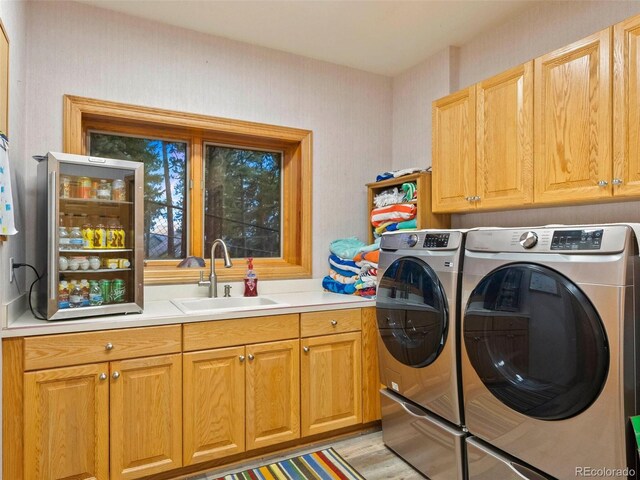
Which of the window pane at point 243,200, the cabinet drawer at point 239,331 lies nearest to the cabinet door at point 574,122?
the cabinet drawer at point 239,331

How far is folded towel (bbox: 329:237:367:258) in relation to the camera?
2822 mm

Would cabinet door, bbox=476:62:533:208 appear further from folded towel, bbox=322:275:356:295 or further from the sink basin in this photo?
the sink basin

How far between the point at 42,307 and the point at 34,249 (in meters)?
0.42

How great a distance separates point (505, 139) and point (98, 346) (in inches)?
86.8

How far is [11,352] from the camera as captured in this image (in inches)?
64.2

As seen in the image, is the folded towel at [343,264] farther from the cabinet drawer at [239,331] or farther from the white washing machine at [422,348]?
the cabinet drawer at [239,331]

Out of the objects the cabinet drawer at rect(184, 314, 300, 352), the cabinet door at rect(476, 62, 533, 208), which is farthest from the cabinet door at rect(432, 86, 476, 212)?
the cabinet drawer at rect(184, 314, 300, 352)

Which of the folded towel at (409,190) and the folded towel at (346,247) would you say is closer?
the folded towel at (409,190)

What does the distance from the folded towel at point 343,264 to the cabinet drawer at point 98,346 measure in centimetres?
124

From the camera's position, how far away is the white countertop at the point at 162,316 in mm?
1690

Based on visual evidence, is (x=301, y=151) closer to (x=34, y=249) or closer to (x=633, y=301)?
(x=34, y=249)

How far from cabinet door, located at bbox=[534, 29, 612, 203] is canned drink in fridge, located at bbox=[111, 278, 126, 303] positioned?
2.12 metres

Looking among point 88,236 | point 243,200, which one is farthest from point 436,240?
point 88,236

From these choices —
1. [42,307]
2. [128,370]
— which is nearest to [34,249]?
[42,307]
